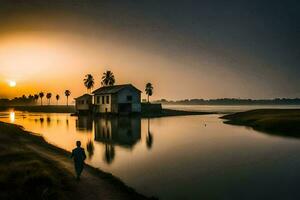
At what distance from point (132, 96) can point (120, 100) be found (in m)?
5.00

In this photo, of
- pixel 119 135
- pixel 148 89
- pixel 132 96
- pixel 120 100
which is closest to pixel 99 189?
pixel 119 135

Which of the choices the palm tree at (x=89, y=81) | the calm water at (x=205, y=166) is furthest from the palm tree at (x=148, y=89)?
the calm water at (x=205, y=166)

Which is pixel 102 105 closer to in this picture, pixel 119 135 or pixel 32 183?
pixel 119 135

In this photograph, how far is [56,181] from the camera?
47.8 feet

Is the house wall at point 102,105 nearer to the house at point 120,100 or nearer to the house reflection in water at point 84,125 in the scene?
the house at point 120,100

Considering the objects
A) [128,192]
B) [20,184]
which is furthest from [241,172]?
[20,184]

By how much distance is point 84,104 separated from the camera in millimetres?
98625

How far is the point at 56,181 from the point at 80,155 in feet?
6.31

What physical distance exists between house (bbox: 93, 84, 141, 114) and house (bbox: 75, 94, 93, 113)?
19.3ft

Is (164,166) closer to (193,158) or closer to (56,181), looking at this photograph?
(193,158)

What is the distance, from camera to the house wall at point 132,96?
83.1 m

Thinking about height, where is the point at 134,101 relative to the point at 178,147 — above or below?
above

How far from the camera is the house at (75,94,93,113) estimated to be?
316 ft

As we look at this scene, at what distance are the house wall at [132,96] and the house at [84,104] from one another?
1728 cm
